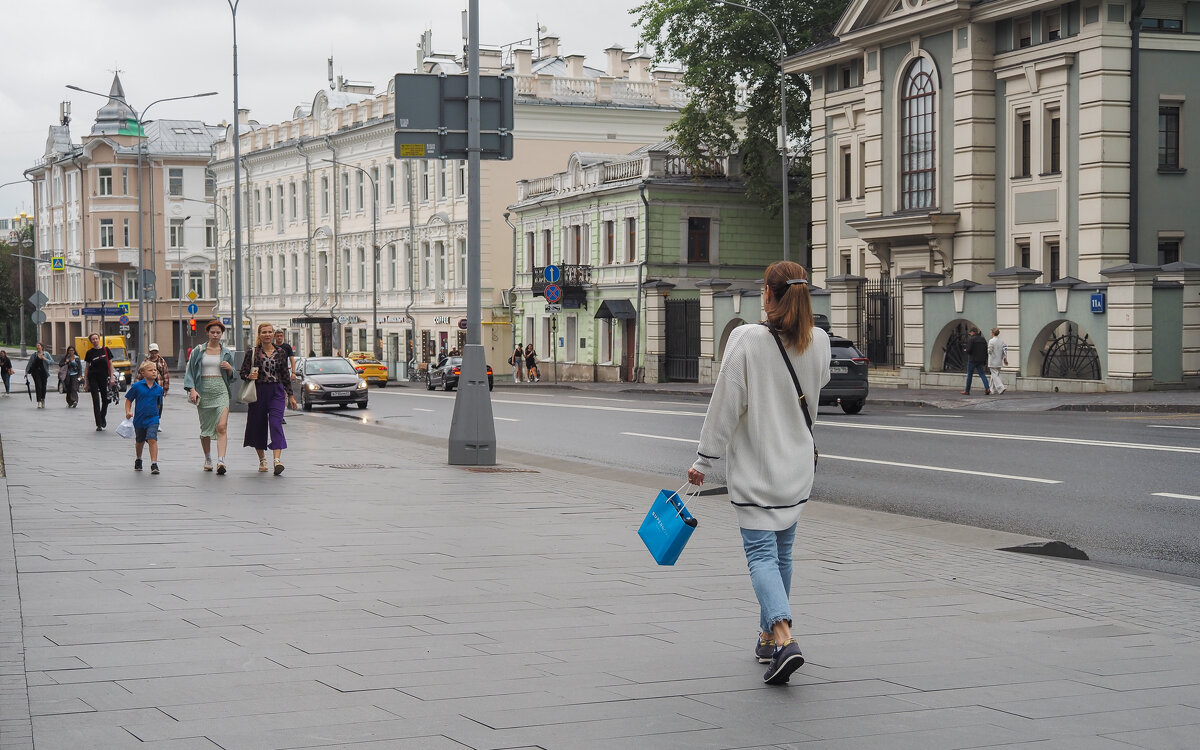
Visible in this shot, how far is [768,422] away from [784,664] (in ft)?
3.65

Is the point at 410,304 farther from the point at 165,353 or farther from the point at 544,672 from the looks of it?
the point at 544,672

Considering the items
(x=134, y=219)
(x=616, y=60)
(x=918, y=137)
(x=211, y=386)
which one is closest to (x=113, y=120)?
(x=134, y=219)

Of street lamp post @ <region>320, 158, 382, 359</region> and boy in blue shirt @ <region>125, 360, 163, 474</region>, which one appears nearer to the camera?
boy in blue shirt @ <region>125, 360, 163, 474</region>

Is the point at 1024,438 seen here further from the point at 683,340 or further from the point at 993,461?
the point at 683,340

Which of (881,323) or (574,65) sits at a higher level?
(574,65)

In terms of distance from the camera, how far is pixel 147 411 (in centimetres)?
1681

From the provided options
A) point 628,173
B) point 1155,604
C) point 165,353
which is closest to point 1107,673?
point 1155,604

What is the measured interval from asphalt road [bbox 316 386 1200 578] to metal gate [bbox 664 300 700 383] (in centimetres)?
1826

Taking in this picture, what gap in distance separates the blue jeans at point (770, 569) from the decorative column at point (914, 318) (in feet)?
103

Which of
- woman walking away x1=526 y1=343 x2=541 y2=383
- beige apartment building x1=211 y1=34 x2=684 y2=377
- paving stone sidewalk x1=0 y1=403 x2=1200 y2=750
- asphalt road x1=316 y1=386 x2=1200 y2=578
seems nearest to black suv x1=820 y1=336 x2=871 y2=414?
asphalt road x1=316 y1=386 x2=1200 y2=578

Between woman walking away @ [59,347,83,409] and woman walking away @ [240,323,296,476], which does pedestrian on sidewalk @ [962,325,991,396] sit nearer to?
woman walking away @ [240,323,296,476]

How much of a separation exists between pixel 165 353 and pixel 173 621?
10511cm

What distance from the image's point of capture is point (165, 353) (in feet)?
355

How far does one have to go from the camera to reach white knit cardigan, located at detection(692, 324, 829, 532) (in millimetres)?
6559
